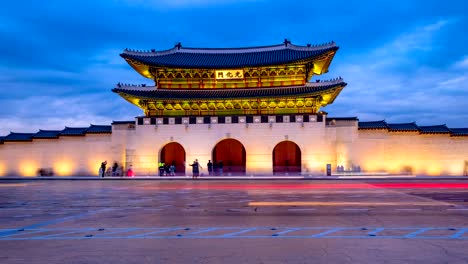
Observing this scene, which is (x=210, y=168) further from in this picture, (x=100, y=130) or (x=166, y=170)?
(x=100, y=130)

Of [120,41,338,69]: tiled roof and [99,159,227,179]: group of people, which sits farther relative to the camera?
[120,41,338,69]: tiled roof

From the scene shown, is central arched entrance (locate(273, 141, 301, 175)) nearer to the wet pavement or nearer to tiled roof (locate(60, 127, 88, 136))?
tiled roof (locate(60, 127, 88, 136))

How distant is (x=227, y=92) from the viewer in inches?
1426

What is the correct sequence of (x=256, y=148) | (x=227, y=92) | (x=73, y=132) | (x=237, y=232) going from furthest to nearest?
1. (x=73, y=132)
2. (x=227, y=92)
3. (x=256, y=148)
4. (x=237, y=232)

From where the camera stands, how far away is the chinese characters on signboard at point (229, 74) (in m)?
37.7

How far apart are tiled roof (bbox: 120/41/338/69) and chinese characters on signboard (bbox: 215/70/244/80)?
747 mm

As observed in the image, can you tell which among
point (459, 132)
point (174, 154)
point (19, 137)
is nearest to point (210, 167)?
point (174, 154)

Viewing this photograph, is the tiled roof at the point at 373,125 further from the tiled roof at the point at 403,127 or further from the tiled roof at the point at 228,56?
the tiled roof at the point at 228,56

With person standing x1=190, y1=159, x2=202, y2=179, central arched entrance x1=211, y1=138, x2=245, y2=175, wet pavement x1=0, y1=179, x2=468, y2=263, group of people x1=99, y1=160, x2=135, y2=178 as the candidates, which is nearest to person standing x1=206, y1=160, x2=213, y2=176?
person standing x1=190, y1=159, x2=202, y2=179

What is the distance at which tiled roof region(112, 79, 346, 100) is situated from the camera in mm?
34838

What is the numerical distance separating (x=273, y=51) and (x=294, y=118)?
9886 millimetres

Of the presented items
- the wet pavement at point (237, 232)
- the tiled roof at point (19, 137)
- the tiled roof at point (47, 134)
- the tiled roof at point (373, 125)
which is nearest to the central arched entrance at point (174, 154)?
the tiled roof at point (47, 134)

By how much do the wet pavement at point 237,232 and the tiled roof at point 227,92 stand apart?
21.0m

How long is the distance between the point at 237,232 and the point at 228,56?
112ft
